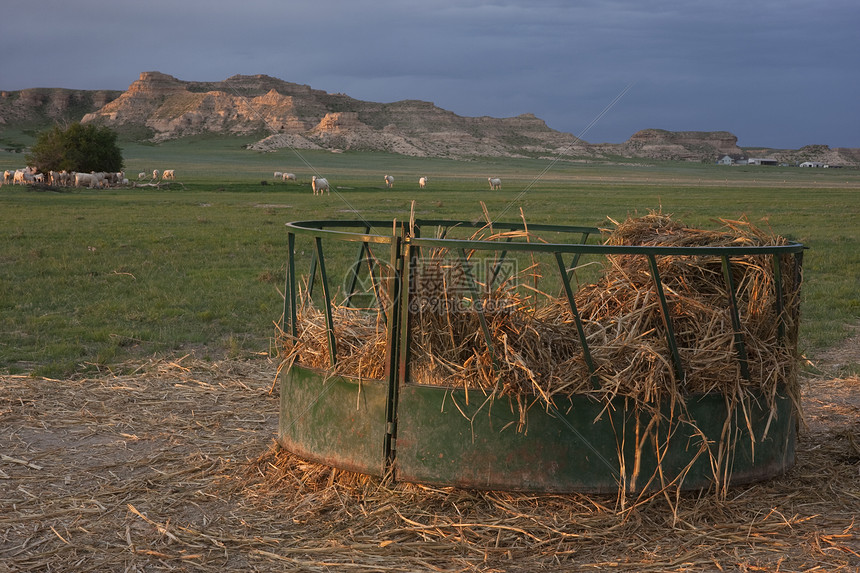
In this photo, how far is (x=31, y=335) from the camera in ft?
32.5

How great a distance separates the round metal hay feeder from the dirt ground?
162mm

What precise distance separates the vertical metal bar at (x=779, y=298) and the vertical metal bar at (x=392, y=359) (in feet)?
7.56

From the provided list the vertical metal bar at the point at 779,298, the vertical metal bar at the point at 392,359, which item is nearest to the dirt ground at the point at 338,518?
the vertical metal bar at the point at 392,359

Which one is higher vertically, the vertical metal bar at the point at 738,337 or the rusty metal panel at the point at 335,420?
the vertical metal bar at the point at 738,337

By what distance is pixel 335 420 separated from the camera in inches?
201

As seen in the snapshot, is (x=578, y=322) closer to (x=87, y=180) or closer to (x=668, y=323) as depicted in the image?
(x=668, y=323)

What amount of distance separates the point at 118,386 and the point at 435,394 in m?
4.11

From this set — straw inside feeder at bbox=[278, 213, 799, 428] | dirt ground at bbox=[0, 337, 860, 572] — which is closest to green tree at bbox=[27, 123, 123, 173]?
dirt ground at bbox=[0, 337, 860, 572]

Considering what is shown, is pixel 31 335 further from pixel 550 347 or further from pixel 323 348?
pixel 550 347

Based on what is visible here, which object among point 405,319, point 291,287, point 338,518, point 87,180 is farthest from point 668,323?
point 87,180

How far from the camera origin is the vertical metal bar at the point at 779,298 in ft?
16.1

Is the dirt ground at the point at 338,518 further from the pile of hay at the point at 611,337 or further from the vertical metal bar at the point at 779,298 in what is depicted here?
the vertical metal bar at the point at 779,298

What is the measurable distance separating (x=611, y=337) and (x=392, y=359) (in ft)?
4.50

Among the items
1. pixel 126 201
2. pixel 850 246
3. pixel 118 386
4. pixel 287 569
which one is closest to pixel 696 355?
pixel 287 569
